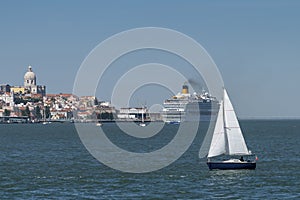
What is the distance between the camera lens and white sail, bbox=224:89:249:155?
5231cm

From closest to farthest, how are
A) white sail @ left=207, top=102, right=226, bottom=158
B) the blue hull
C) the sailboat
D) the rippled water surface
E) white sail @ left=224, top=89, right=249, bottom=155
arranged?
the rippled water surface
the blue hull
white sail @ left=207, top=102, right=226, bottom=158
the sailboat
white sail @ left=224, top=89, right=249, bottom=155

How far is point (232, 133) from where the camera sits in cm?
5275

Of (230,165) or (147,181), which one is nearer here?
(147,181)

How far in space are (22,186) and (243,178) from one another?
46.5ft

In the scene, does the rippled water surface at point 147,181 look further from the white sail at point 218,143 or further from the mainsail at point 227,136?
the mainsail at point 227,136

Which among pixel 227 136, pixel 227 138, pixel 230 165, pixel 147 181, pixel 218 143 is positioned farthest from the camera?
pixel 227 138

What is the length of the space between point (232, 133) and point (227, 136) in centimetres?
45

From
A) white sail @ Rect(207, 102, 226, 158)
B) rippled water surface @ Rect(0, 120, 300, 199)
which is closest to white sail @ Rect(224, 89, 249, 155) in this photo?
white sail @ Rect(207, 102, 226, 158)

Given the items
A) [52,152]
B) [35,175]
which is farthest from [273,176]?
[52,152]

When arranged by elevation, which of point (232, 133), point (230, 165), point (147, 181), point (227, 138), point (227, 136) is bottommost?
point (147, 181)

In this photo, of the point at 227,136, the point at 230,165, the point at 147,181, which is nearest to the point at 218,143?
the point at 227,136

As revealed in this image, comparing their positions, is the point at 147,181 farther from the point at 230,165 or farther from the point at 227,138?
the point at 227,138

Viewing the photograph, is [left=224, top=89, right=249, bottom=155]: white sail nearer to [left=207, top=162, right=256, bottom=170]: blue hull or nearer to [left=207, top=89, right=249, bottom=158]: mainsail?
[left=207, top=89, right=249, bottom=158]: mainsail

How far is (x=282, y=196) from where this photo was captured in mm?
38031
